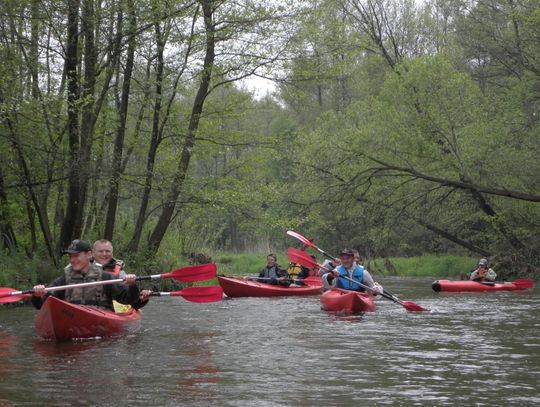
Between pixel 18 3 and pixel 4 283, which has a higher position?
pixel 18 3

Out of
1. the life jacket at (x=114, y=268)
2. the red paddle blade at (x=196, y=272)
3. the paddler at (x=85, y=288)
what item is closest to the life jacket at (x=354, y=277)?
the red paddle blade at (x=196, y=272)

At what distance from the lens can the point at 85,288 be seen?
952cm

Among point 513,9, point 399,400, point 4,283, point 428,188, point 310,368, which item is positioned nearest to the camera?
point 399,400

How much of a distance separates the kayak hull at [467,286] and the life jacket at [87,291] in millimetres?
10041

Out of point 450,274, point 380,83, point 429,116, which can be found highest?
point 380,83

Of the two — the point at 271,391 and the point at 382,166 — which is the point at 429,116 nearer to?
the point at 382,166

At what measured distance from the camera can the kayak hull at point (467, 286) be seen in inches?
720

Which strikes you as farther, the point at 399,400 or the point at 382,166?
the point at 382,166

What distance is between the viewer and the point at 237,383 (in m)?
6.75

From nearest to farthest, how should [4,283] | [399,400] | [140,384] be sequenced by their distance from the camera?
1. [399,400]
2. [140,384]
3. [4,283]

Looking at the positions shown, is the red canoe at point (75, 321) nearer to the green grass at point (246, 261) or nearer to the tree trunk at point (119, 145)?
the tree trunk at point (119, 145)

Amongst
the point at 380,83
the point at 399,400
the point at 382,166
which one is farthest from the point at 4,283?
the point at 380,83

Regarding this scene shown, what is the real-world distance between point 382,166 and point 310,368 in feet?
49.8

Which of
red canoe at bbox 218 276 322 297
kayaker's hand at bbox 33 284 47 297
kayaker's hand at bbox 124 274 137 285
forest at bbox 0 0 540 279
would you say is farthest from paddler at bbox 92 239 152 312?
red canoe at bbox 218 276 322 297
